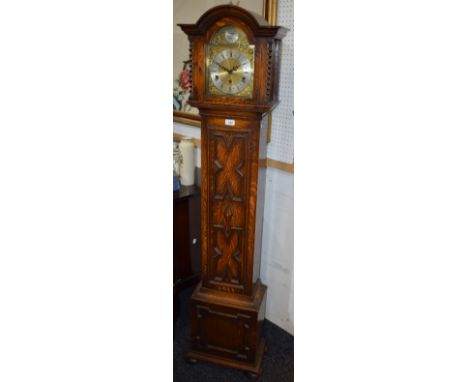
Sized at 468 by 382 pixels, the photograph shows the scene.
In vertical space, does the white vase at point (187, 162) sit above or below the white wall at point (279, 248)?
above

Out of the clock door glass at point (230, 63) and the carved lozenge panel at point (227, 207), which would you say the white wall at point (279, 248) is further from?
the clock door glass at point (230, 63)

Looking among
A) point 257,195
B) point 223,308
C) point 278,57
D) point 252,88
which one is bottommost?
point 223,308

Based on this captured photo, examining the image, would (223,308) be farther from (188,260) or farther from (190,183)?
(190,183)

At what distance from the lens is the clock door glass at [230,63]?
1.64 metres

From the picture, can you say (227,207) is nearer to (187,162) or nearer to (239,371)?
(187,162)

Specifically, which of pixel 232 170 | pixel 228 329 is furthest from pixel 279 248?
pixel 232 170

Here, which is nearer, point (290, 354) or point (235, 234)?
point (235, 234)

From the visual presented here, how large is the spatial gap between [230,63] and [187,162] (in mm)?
876

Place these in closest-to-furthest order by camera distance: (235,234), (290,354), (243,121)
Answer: (243,121) < (235,234) < (290,354)

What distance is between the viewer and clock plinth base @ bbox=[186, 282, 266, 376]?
199 centimetres

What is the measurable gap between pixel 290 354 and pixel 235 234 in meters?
0.86

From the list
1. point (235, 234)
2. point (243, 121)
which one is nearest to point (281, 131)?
point (243, 121)

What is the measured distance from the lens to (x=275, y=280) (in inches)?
93.1

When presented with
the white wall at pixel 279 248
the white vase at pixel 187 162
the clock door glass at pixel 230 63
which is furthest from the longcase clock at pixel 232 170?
the white vase at pixel 187 162
